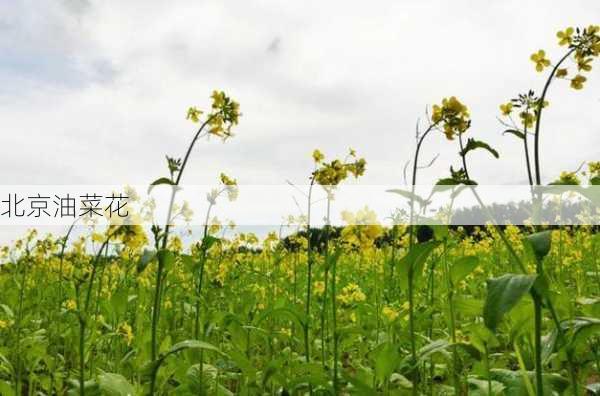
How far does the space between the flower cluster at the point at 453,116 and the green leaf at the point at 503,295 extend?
91 centimetres

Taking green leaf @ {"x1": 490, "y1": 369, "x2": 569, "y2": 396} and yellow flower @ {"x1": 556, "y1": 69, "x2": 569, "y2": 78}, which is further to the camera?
yellow flower @ {"x1": 556, "y1": 69, "x2": 569, "y2": 78}

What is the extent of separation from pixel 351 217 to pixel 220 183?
3.25ft

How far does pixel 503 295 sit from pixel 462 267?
0.83m

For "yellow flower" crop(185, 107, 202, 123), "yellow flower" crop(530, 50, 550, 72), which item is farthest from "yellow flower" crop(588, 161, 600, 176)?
"yellow flower" crop(185, 107, 202, 123)

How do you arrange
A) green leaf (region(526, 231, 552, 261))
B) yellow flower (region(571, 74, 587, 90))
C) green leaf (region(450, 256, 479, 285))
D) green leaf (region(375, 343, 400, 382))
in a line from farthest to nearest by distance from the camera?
yellow flower (region(571, 74, 587, 90)), green leaf (region(375, 343, 400, 382)), green leaf (region(450, 256, 479, 285)), green leaf (region(526, 231, 552, 261))

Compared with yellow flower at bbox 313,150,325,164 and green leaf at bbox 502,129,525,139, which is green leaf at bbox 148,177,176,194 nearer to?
yellow flower at bbox 313,150,325,164

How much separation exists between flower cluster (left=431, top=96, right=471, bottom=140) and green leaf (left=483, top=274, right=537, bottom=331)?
91cm

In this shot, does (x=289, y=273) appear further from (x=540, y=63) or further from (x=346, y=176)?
(x=540, y=63)

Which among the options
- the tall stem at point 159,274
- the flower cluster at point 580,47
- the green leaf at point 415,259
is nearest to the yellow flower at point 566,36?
the flower cluster at point 580,47

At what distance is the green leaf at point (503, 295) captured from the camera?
1360mm

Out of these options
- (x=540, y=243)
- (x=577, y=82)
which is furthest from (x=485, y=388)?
(x=577, y=82)

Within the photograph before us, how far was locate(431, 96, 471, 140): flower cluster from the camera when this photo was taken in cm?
223

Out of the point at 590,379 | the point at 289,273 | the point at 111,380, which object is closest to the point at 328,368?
the point at 111,380

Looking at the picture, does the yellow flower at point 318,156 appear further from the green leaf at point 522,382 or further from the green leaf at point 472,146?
the green leaf at point 522,382
